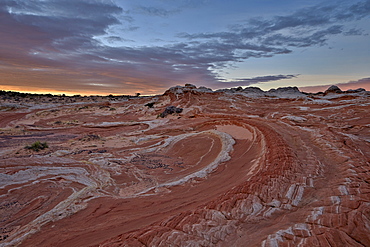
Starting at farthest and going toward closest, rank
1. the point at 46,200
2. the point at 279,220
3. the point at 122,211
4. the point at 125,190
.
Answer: the point at 125,190 → the point at 46,200 → the point at 122,211 → the point at 279,220

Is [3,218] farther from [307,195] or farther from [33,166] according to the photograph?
[307,195]

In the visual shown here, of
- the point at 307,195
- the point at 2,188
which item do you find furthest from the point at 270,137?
the point at 2,188

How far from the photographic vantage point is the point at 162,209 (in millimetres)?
5094

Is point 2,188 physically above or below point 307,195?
below

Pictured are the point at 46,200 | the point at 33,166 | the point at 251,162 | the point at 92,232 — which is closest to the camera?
the point at 92,232

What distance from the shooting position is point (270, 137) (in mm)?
9852

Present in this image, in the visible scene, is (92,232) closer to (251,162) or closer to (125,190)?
(125,190)

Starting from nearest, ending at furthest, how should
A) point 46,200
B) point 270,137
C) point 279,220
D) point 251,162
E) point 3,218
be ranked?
point 279,220, point 3,218, point 46,200, point 251,162, point 270,137

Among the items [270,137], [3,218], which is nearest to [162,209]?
[3,218]

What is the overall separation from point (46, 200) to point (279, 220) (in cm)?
554

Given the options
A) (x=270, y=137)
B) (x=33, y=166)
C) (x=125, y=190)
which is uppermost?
(x=270, y=137)

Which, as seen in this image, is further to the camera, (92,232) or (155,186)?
(155,186)

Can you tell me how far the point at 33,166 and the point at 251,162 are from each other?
7558 millimetres

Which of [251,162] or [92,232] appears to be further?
[251,162]
